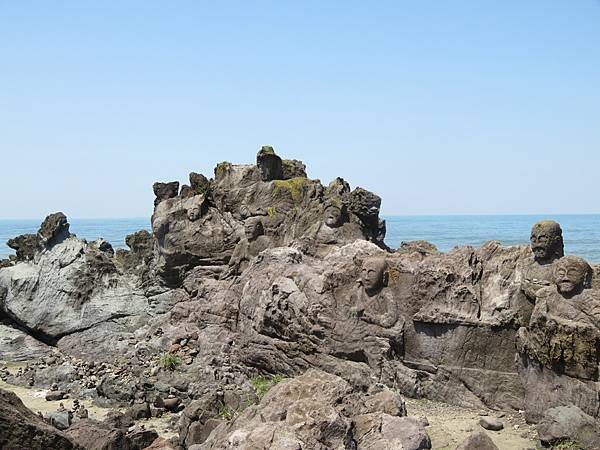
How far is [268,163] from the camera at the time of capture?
2005 cm

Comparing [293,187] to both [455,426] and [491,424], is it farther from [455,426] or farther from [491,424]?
[491,424]

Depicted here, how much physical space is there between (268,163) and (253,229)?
267 centimetres

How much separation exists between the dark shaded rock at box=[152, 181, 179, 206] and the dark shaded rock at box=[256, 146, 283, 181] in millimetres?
3025

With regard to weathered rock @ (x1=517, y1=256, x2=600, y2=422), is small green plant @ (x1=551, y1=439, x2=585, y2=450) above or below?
below

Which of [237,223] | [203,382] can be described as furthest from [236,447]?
[237,223]

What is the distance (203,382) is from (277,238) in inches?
196

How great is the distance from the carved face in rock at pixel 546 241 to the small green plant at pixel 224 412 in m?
5.80

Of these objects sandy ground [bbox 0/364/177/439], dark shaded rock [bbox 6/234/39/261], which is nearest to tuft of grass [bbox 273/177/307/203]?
sandy ground [bbox 0/364/177/439]

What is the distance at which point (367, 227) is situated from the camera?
57.0 ft

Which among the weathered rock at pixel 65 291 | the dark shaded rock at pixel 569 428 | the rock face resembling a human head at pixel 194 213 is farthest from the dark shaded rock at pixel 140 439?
the rock face resembling a human head at pixel 194 213

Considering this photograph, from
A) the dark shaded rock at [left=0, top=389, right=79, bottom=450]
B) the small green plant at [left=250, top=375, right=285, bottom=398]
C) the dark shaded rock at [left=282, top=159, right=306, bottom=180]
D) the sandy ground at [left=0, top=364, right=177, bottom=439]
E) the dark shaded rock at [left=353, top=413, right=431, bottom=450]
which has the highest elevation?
the dark shaded rock at [left=282, top=159, right=306, bottom=180]

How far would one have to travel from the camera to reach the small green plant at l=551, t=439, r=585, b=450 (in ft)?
30.9

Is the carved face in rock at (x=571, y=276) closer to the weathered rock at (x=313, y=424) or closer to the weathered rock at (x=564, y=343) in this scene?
the weathered rock at (x=564, y=343)

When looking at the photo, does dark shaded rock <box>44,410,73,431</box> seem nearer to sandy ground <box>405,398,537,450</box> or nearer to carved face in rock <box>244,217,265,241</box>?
sandy ground <box>405,398,537,450</box>
